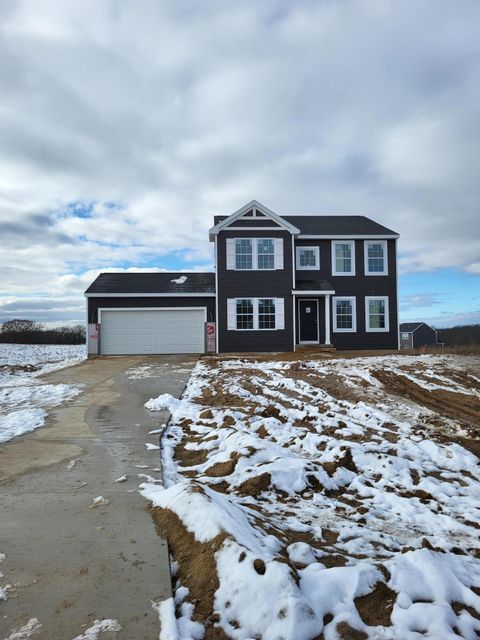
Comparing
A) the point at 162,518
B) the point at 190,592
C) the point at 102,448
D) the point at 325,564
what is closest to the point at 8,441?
the point at 102,448

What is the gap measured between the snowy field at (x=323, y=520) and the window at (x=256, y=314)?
12.3m

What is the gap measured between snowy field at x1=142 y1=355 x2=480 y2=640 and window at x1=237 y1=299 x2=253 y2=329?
40.8ft

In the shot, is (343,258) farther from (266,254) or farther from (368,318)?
(266,254)

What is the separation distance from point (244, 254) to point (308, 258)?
3.37m

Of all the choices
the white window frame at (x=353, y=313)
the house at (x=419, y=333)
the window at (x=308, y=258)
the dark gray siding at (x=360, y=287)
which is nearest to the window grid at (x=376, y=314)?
the dark gray siding at (x=360, y=287)

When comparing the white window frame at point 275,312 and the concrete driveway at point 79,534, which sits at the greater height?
the white window frame at point 275,312

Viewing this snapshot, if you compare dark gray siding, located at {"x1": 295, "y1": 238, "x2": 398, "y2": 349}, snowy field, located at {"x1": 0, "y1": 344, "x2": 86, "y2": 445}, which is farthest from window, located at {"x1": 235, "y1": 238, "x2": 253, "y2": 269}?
snowy field, located at {"x1": 0, "y1": 344, "x2": 86, "y2": 445}

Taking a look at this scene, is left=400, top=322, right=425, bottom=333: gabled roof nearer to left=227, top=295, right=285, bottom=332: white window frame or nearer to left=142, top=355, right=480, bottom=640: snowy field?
left=227, top=295, right=285, bottom=332: white window frame

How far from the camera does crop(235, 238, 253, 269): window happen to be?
2053 centimetres

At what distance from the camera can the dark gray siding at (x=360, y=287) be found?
2184 cm

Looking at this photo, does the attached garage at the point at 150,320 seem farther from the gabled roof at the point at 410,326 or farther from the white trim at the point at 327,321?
the gabled roof at the point at 410,326

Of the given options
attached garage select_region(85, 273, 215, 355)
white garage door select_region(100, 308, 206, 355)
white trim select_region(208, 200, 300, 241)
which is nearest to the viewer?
white trim select_region(208, 200, 300, 241)

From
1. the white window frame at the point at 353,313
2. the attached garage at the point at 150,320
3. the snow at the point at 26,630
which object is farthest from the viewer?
the white window frame at the point at 353,313

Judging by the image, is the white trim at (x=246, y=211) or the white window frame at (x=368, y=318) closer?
the white trim at (x=246, y=211)
